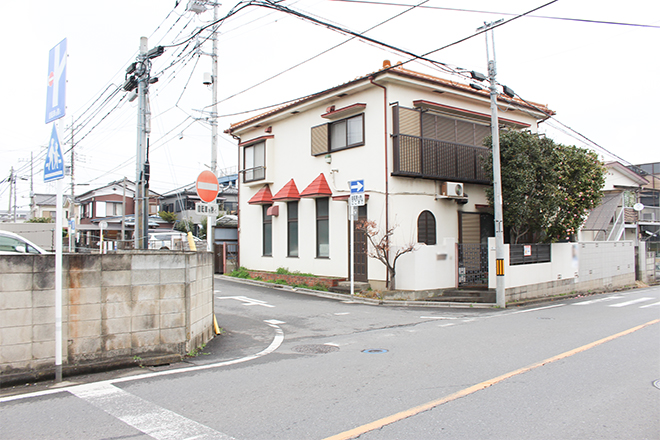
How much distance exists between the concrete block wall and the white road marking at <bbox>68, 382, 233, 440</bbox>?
80cm

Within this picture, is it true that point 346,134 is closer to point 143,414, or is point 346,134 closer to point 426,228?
point 426,228

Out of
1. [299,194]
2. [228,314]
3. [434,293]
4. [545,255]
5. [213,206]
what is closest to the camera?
[213,206]

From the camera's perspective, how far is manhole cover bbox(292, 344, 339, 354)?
7523 millimetres

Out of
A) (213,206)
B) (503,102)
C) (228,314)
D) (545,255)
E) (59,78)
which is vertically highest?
(503,102)

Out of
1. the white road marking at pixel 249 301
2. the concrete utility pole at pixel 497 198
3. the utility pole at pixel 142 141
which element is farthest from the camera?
the utility pole at pixel 142 141

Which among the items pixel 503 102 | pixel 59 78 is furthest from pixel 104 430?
pixel 503 102

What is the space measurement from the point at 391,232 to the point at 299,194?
4.80 metres

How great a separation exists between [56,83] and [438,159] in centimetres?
1241

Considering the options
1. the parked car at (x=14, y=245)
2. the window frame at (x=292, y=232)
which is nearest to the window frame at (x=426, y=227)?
the window frame at (x=292, y=232)

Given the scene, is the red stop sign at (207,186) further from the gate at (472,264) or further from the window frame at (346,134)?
the gate at (472,264)

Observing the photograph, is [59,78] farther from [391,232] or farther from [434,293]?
[434,293]

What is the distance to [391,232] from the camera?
14570 millimetres

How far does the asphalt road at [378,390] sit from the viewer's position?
4129 millimetres

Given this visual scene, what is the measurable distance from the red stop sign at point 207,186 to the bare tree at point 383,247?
20.1 feet
